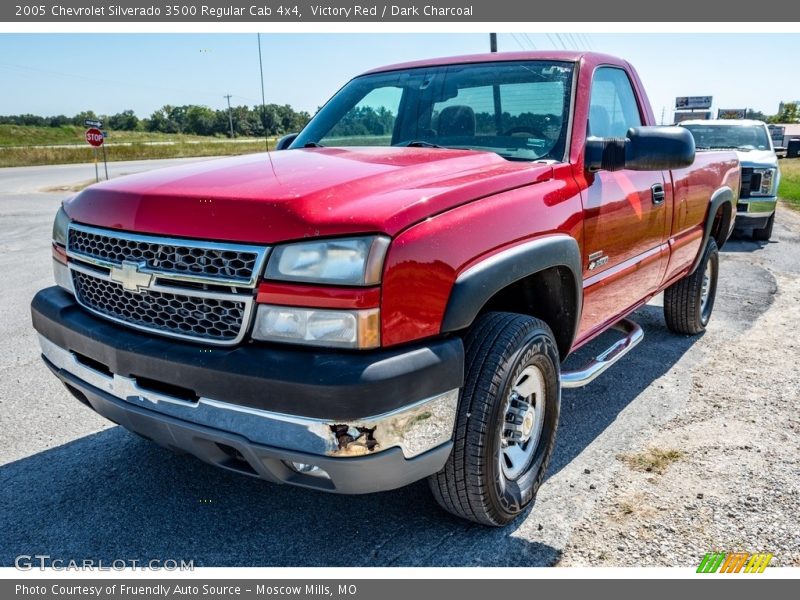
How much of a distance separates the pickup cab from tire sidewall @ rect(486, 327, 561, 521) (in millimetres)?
7929

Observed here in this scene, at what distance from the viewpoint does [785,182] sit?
22.8 metres

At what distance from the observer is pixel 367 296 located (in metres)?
1.96

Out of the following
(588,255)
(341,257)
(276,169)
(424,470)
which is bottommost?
(424,470)

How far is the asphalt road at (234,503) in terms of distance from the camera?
2.50 meters

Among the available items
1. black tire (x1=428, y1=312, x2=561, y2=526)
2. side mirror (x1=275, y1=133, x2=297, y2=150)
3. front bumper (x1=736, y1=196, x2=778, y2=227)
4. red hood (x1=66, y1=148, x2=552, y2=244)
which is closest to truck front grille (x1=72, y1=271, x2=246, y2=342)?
red hood (x1=66, y1=148, x2=552, y2=244)

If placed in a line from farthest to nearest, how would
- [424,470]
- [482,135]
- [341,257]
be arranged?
[482,135] → [424,470] → [341,257]

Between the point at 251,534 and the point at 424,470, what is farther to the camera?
the point at 251,534

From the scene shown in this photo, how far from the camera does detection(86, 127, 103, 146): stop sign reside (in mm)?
20000

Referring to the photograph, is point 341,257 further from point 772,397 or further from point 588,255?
point 772,397

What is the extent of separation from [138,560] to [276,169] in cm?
158

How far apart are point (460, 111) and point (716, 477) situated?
220 cm

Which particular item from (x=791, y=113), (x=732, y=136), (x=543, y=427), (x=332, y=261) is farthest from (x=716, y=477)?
(x=791, y=113)

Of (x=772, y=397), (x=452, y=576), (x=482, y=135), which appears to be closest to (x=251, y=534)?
(x=452, y=576)

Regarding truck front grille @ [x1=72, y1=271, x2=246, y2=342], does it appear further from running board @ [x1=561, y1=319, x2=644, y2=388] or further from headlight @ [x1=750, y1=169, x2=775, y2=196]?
headlight @ [x1=750, y1=169, x2=775, y2=196]
